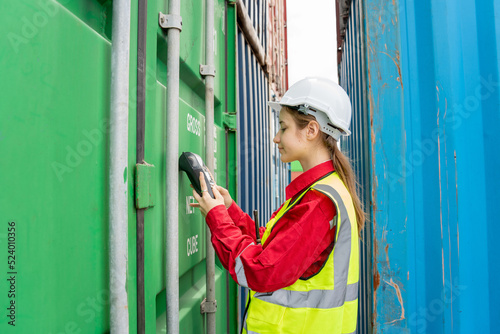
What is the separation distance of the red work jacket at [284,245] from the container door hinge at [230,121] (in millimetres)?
1026

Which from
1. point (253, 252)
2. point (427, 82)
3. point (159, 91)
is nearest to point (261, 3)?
point (427, 82)

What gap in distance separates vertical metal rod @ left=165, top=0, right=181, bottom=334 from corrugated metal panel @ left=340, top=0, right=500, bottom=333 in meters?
1.18

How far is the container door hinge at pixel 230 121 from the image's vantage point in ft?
7.68

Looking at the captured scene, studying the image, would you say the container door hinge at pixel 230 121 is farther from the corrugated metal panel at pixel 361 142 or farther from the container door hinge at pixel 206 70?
the corrugated metal panel at pixel 361 142

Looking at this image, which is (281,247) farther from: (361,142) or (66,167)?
(361,142)

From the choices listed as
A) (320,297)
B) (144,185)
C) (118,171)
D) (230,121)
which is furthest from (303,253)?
(230,121)

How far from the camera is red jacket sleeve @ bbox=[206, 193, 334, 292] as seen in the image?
50.2 inches

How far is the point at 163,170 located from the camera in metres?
1.31

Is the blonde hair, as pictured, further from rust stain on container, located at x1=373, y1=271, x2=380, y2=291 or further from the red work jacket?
rust stain on container, located at x1=373, y1=271, x2=380, y2=291

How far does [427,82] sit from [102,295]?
187 cm

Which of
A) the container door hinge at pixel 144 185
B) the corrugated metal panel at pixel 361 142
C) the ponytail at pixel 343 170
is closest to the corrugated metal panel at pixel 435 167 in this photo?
the corrugated metal panel at pixel 361 142

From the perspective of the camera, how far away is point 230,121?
2.37 metres

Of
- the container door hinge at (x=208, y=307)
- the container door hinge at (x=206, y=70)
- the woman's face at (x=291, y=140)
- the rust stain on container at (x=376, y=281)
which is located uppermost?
the container door hinge at (x=206, y=70)

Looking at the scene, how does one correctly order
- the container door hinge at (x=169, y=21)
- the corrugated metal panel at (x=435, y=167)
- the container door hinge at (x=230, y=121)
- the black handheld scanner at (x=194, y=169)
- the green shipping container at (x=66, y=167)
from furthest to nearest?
the container door hinge at (x=230, y=121)
the corrugated metal panel at (x=435, y=167)
the black handheld scanner at (x=194, y=169)
the container door hinge at (x=169, y=21)
the green shipping container at (x=66, y=167)
